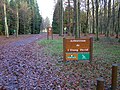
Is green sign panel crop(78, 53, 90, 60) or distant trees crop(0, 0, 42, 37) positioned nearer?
green sign panel crop(78, 53, 90, 60)

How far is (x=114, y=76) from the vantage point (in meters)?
5.29

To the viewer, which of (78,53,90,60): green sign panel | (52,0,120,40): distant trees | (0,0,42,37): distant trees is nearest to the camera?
(78,53,90,60): green sign panel

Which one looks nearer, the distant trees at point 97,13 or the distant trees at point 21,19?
the distant trees at point 97,13

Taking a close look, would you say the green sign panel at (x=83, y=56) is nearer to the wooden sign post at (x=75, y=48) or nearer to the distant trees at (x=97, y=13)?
the wooden sign post at (x=75, y=48)

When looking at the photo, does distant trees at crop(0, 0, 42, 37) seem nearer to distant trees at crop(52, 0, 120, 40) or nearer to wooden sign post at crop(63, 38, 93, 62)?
distant trees at crop(52, 0, 120, 40)

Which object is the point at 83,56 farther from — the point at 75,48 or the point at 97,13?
the point at 97,13

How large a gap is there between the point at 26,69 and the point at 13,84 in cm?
196

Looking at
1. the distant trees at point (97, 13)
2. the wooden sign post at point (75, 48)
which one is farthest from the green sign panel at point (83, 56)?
the distant trees at point (97, 13)

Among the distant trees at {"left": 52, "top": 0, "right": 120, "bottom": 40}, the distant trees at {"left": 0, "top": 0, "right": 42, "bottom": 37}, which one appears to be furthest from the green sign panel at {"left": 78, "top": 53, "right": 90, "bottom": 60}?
the distant trees at {"left": 0, "top": 0, "right": 42, "bottom": 37}

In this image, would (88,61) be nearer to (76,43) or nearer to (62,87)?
(76,43)

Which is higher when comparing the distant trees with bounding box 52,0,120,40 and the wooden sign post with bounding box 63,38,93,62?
the distant trees with bounding box 52,0,120,40

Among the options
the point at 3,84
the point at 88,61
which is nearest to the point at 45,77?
the point at 3,84

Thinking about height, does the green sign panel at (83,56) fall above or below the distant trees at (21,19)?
below

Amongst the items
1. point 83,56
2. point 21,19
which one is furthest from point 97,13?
point 21,19
